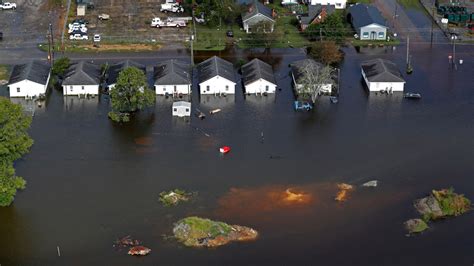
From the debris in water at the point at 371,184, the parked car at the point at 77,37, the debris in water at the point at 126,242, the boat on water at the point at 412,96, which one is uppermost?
the parked car at the point at 77,37

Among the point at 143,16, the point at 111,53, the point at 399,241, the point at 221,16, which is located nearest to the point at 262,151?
the point at 399,241

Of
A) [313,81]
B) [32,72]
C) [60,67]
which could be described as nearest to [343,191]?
[313,81]

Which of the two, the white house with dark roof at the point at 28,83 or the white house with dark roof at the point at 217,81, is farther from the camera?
the white house with dark roof at the point at 217,81

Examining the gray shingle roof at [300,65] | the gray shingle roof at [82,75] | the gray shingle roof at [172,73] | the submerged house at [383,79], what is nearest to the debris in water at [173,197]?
the gray shingle roof at [172,73]

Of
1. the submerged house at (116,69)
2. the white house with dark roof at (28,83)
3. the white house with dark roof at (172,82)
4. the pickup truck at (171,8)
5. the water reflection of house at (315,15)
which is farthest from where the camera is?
the pickup truck at (171,8)

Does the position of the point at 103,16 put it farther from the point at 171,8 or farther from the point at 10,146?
the point at 10,146

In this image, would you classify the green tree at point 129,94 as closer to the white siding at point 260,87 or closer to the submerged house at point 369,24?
the white siding at point 260,87
